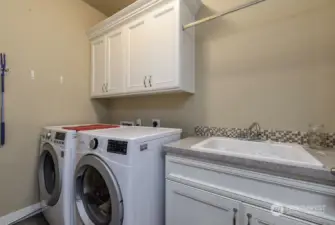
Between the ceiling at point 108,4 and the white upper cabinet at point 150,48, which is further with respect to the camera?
the ceiling at point 108,4

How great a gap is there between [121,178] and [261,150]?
1.06m

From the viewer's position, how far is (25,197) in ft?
6.30

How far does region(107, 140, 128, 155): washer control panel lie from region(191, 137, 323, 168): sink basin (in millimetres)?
463

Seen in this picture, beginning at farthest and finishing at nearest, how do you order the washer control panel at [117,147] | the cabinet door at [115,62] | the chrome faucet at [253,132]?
the cabinet door at [115,62]
the chrome faucet at [253,132]
the washer control panel at [117,147]

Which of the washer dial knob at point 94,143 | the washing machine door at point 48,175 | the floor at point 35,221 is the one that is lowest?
the floor at point 35,221

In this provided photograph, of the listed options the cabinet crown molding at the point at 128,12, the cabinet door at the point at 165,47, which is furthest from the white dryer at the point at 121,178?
the cabinet crown molding at the point at 128,12

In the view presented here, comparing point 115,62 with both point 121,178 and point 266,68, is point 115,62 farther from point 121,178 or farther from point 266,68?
point 266,68

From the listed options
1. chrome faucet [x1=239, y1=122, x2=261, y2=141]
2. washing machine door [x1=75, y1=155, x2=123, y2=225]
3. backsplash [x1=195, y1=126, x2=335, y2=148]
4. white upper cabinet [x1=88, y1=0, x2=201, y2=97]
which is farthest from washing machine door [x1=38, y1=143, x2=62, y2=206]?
chrome faucet [x1=239, y1=122, x2=261, y2=141]

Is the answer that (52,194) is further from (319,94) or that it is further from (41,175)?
(319,94)

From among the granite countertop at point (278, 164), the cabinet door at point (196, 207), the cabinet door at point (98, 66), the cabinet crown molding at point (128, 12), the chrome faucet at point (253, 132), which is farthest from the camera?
the cabinet door at point (98, 66)

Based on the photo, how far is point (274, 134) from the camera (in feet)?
4.87

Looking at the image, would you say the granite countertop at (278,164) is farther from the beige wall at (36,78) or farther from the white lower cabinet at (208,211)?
the beige wall at (36,78)

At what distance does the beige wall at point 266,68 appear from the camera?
1.31m

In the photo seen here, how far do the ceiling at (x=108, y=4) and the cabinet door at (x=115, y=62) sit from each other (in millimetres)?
513
